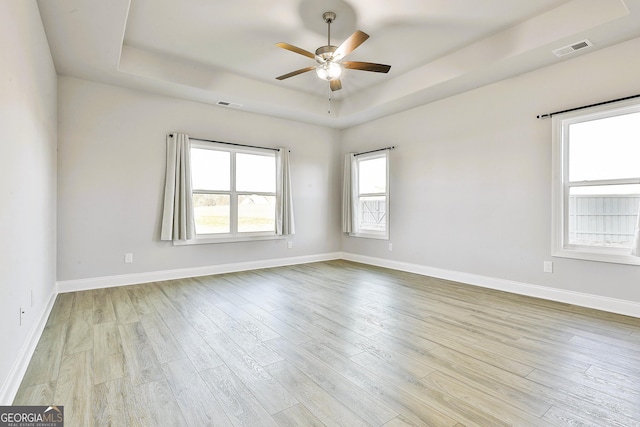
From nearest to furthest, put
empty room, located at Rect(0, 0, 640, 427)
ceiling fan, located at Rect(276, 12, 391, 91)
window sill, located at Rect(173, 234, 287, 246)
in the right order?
empty room, located at Rect(0, 0, 640, 427), ceiling fan, located at Rect(276, 12, 391, 91), window sill, located at Rect(173, 234, 287, 246)

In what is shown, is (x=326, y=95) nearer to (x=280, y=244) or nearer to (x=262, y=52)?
(x=262, y=52)

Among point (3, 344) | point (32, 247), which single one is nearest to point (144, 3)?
point (32, 247)

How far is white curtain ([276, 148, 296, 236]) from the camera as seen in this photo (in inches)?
222

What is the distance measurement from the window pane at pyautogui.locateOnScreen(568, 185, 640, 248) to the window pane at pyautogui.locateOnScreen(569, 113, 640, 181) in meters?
0.16

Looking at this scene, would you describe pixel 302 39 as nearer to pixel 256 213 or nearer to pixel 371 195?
pixel 256 213

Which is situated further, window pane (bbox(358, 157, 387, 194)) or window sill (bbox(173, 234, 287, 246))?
window pane (bbox(358, 157, 387, 194))

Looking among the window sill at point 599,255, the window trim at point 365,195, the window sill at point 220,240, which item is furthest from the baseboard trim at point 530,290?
the window sill at point 220,240

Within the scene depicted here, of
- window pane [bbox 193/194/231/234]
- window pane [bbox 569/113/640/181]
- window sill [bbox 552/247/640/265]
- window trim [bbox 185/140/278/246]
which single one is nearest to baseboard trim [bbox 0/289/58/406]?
window trim [bbox 185/140/278/246]

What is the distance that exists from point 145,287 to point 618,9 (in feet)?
19.1

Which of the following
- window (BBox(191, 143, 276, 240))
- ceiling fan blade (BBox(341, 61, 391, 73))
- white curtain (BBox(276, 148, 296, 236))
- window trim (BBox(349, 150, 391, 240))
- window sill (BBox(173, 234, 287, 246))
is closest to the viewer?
ceiling fan blade (BBox(341, 61, 391, 73))

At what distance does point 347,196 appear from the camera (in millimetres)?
6172

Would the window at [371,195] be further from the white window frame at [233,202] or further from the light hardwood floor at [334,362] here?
the light hardwood floor at [334,362]

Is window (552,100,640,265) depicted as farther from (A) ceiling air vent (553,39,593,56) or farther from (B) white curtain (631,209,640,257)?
(A) ceiling air vent (553,39,593,56)

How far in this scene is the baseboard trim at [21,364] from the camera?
1.66m
